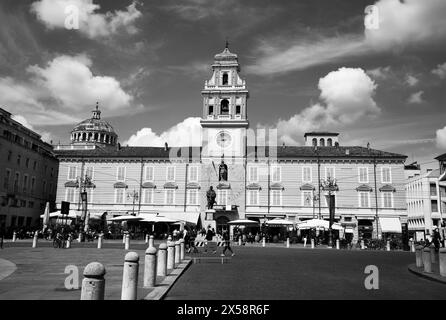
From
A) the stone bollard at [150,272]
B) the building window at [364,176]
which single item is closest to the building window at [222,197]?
the building window at [364,176]

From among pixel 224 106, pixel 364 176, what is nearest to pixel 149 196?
pixel 224 106

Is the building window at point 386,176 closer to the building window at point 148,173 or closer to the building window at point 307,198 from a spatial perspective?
the building window at point 307,198

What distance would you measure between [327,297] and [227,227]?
128 feet

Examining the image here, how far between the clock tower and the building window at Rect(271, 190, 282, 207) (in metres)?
6.16

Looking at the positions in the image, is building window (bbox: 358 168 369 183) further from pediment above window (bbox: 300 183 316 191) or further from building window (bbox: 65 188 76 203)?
building window (bbox: 65 188 76 203)

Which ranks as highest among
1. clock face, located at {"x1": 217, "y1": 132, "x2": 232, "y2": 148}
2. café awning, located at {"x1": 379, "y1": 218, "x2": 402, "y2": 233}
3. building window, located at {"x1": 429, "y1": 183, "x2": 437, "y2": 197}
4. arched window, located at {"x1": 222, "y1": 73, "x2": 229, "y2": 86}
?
arched window, located at {"x1": 222, "y1": 73, "x2": 229, "y2": 86}

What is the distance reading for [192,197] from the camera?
5012 centimetres

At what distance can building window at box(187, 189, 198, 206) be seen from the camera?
4994 cm

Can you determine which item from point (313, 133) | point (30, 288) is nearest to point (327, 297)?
point (30, 288)

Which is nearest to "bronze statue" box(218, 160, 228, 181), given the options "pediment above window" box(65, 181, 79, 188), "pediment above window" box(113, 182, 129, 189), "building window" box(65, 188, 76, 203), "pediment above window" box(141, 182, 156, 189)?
"pediment above window" box(141, 182, 156, 189)

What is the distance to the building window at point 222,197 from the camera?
4912 cm

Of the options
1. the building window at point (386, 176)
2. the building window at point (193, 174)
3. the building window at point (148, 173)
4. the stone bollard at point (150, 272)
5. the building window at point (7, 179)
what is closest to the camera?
the stone bollard at point (150, 272)

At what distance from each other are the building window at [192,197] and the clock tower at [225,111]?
15.9ft
